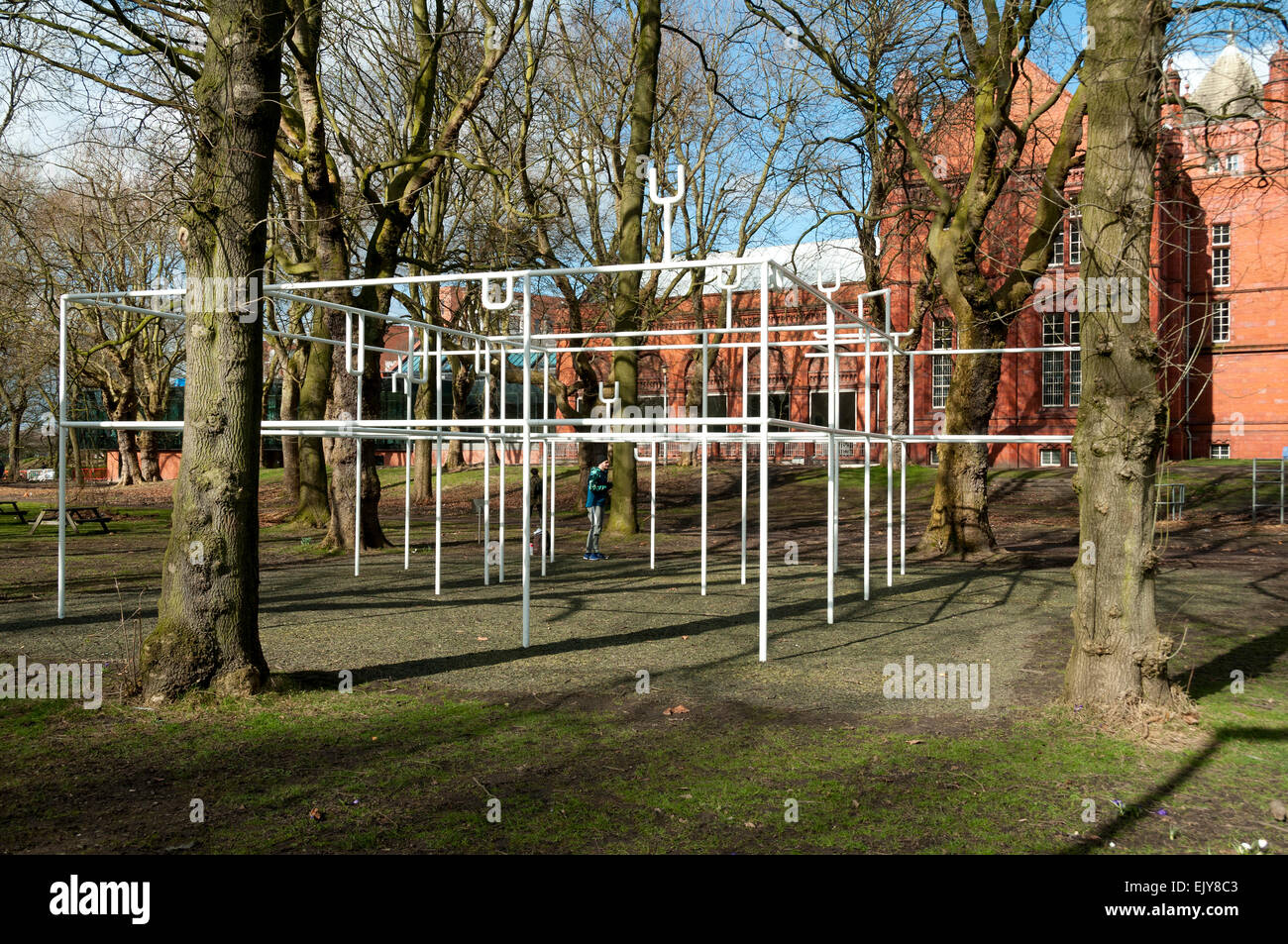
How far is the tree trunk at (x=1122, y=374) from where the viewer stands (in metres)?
6.03

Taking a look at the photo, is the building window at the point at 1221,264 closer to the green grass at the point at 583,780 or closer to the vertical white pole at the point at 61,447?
the green grass at the point at 583,780

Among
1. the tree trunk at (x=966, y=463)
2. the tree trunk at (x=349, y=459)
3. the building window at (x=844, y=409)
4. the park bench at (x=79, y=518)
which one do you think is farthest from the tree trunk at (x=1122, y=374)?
the building window at (x=844, y=409)

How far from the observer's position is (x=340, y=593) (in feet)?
38.7

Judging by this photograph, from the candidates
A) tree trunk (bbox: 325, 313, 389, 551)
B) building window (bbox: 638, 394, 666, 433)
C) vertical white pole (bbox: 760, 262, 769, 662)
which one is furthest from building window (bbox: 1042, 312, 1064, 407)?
vertical white pole (bbox: 760, 262, 769, 662)

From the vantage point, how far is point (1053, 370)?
3759cm

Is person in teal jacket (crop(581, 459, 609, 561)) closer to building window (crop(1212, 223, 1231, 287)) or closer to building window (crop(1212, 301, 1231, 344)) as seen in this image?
building window (crop(1212, 301, 1231, 344))

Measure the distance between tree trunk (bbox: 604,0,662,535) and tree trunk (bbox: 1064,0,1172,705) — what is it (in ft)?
36.4

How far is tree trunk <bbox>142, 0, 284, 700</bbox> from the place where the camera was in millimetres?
6395

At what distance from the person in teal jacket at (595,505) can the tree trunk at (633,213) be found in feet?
5.67

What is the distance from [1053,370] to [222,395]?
1421 inches

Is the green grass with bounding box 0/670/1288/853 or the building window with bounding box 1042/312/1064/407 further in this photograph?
the building window with bounding box 1042/312/1064/407

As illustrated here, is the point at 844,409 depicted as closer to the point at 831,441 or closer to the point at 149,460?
the point at 149,460
